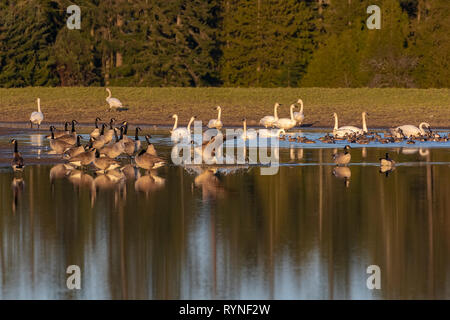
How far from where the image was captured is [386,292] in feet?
31.9

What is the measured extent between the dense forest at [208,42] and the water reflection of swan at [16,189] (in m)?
49.8

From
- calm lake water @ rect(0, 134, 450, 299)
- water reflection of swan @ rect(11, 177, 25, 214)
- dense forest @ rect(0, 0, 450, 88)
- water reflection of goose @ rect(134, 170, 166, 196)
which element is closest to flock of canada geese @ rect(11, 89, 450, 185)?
calm lake water @ rect(0, 134, 450, 299)

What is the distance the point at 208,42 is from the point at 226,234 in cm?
6001

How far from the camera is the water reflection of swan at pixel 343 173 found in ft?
59.8

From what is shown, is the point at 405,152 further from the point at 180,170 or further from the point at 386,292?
the point at 386,292

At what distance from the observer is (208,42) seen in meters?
71.8

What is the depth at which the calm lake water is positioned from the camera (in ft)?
32.6

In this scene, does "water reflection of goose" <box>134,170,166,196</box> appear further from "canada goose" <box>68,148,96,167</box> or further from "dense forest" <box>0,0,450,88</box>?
"dense forest" <box>0,0,450,88</box>

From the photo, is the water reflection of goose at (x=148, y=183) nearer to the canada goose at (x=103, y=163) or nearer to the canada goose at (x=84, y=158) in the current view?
the canada goose at (x=103, y=163)

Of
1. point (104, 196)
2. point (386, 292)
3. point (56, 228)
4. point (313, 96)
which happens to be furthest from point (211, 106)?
point (386, 292)

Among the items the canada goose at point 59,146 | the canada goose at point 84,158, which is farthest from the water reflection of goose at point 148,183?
the canada goose at point 59,146

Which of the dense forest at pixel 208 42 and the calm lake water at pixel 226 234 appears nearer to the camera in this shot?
the calm lake water at pixel 226 234

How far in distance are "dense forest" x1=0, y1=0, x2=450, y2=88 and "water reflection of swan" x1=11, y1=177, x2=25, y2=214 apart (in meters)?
49.8
